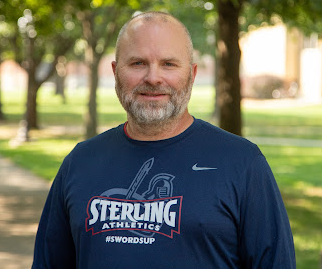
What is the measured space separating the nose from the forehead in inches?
2.1

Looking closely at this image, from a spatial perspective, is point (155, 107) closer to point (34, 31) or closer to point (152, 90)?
point (152, 90)

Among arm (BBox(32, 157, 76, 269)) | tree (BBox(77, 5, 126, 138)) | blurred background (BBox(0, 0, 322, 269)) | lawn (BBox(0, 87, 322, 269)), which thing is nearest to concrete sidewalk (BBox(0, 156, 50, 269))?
blurred background (BBox(0, 0, 322, 269))

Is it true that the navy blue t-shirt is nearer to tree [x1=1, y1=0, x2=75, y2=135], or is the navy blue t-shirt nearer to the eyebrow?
the eyebrow

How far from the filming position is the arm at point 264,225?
2.20 m

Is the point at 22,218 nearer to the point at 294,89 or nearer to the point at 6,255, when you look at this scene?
the point at 6,255

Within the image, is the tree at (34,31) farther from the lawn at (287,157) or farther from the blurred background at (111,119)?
the lawn at (287,157)

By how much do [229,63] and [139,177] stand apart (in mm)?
6836

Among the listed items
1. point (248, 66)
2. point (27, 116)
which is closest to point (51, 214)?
point (27, 116)

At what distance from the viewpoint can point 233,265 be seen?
7.41 ft

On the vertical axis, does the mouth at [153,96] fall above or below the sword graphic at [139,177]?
above

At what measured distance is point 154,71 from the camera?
2352mm

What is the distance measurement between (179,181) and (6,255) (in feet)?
16.0

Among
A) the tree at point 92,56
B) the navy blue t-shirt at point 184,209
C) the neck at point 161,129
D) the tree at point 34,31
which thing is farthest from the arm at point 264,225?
the tree at point 92,56

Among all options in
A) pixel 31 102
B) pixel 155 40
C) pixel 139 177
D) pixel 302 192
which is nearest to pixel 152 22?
pixel 155 40
